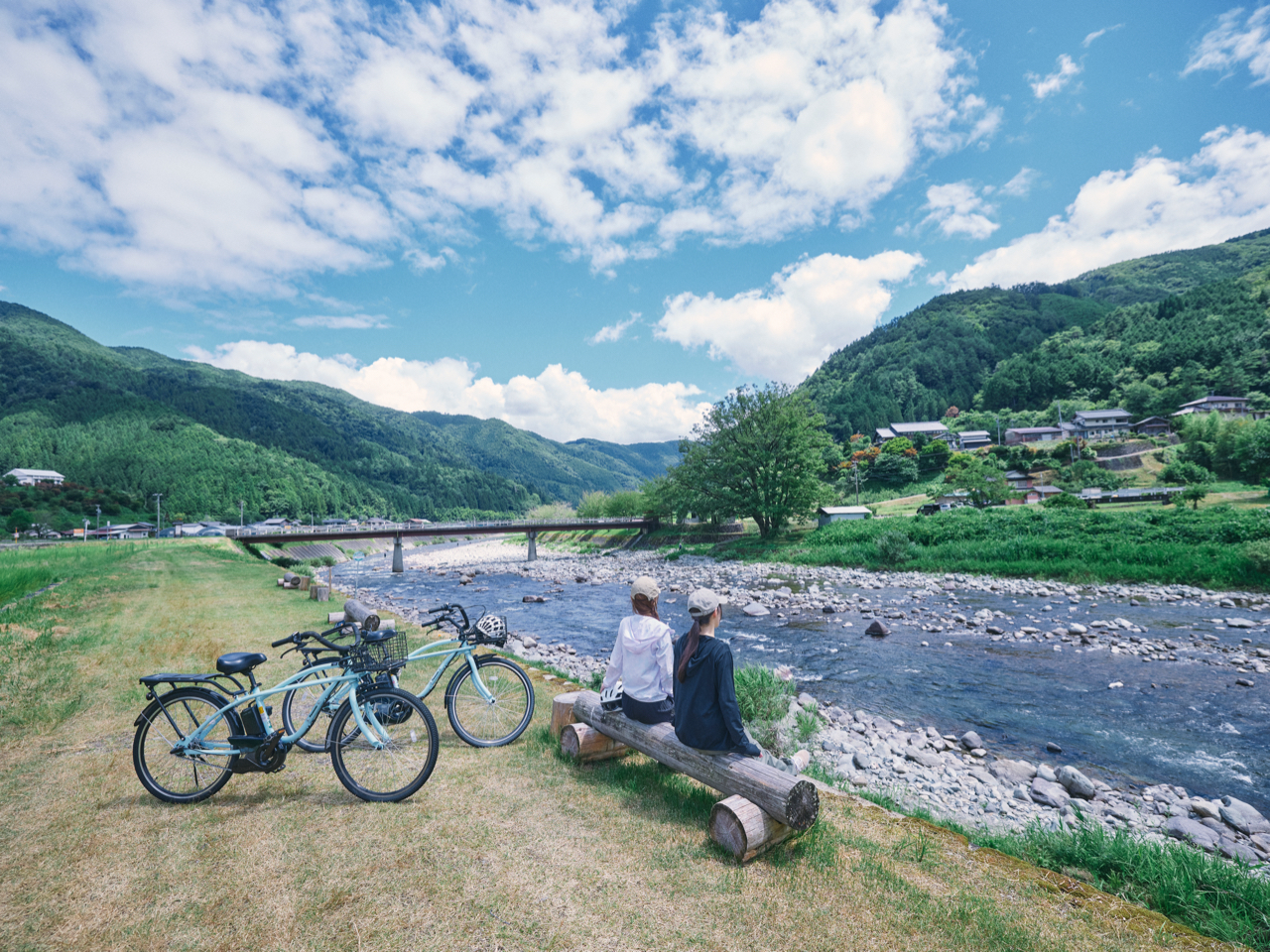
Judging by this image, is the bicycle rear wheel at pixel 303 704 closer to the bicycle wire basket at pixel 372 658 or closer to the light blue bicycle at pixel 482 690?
the light blue bicycle at pixel 482 690

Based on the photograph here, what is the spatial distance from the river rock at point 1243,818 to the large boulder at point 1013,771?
6.84 feet

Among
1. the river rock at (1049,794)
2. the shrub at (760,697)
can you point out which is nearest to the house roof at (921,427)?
the shrub at (760,697)

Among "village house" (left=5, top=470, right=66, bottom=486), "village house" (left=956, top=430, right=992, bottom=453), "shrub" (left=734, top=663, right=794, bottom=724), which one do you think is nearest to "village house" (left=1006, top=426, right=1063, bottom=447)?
"village house" (left=956, top=430, right=992, bottom=453)

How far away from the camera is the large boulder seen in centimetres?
843

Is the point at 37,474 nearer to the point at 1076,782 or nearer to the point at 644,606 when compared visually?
the point at 644,606

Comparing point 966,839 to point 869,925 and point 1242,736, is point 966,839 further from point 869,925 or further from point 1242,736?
point 1242,736

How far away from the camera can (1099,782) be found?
27.2 feet

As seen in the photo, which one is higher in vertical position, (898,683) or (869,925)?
(869,925)

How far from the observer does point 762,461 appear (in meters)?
46.8

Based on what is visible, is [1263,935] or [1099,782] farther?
[1099,782]

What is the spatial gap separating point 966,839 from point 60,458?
19211 cm

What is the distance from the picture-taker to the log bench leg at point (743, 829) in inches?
168

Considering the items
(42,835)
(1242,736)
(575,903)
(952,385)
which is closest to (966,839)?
(575,903)

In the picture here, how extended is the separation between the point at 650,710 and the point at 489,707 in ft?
7.61
